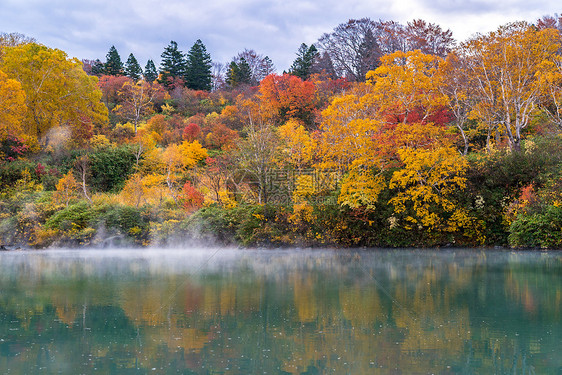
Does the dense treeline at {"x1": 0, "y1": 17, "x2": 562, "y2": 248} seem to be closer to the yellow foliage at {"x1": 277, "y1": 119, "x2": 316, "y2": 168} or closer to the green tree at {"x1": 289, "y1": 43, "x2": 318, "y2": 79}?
the yellow foliage at {"x1": 277, "y1": 119, "x2": 316, "y2": 168}

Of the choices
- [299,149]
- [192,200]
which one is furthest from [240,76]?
[192,200]

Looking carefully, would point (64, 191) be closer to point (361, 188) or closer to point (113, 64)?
point (361, 188)

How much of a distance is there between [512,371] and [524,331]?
183 centimetres

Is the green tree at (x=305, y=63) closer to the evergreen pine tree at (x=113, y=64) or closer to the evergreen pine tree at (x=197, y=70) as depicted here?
the evergreen pine tree at (x=197, y=70)

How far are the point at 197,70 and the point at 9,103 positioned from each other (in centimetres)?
3322

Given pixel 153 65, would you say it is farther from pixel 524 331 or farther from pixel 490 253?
pixel 524 331

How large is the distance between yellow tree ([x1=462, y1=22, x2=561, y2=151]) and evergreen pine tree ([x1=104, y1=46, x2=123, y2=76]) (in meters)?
47.0

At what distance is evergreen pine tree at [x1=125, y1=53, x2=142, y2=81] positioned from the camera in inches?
2365

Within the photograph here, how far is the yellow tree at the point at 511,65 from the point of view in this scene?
68.0ft

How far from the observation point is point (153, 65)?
67812mm

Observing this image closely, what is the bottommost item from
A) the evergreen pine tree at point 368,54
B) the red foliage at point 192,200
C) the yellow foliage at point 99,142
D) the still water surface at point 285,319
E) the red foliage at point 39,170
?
the still water surface at point 285,319

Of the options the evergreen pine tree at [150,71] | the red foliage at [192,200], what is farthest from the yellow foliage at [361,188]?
the evergreen pine tree at [150,71]

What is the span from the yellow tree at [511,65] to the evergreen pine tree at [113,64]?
46973 mm

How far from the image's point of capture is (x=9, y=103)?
27438 millimetres
